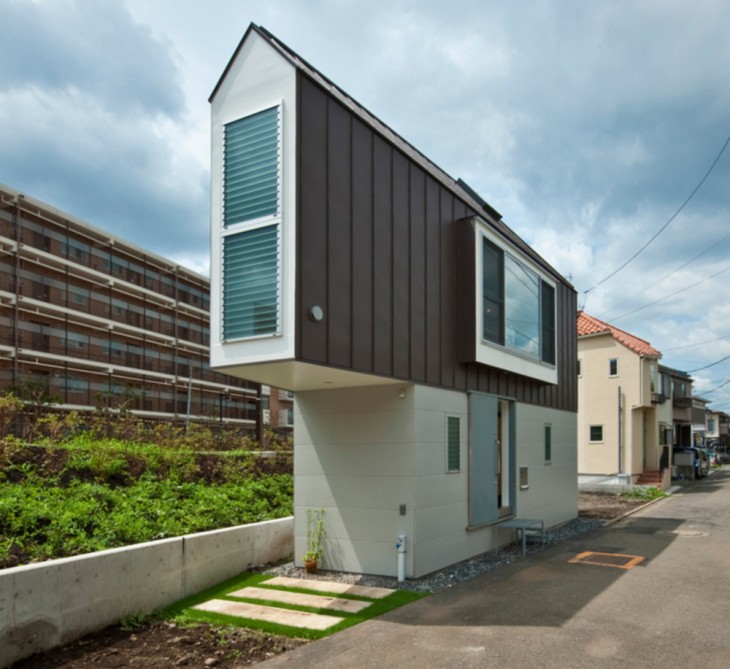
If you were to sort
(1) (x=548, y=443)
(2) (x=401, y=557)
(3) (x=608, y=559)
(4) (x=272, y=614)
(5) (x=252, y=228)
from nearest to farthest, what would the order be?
(4) (x=272, y=614) < (5) (x=252, y=228) < (2) (x=401, y=557) < (3) (x=608, y=559) < (1) (x=548, y=443)

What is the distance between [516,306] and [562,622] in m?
6.37

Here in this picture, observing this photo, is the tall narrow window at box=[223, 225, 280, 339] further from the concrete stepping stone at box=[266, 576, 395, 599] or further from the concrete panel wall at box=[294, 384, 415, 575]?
the concrete stepping stone at box=[266, 576, 395, 599]

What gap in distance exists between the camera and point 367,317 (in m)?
8.23

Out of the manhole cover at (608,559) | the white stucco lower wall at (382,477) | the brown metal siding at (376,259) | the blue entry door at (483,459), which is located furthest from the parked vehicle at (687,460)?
the white stucco lower wall at (382,477)

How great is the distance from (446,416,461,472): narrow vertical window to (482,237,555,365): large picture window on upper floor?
1.54 metres

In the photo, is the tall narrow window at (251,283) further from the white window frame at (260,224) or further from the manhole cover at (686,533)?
the manhole cover at (686,533)

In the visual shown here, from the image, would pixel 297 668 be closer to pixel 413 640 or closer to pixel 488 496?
pixel 413 640

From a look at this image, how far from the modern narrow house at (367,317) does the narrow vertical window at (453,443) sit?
0.03 metres

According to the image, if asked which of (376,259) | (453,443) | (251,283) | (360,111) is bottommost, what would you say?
(453,443)

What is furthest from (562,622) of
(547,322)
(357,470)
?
(547,322)

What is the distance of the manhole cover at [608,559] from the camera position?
9.93 meters

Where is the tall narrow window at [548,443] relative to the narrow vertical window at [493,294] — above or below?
below

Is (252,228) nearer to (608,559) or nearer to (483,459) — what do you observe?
(483,459)

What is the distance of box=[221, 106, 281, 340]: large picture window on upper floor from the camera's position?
23.8 ft
